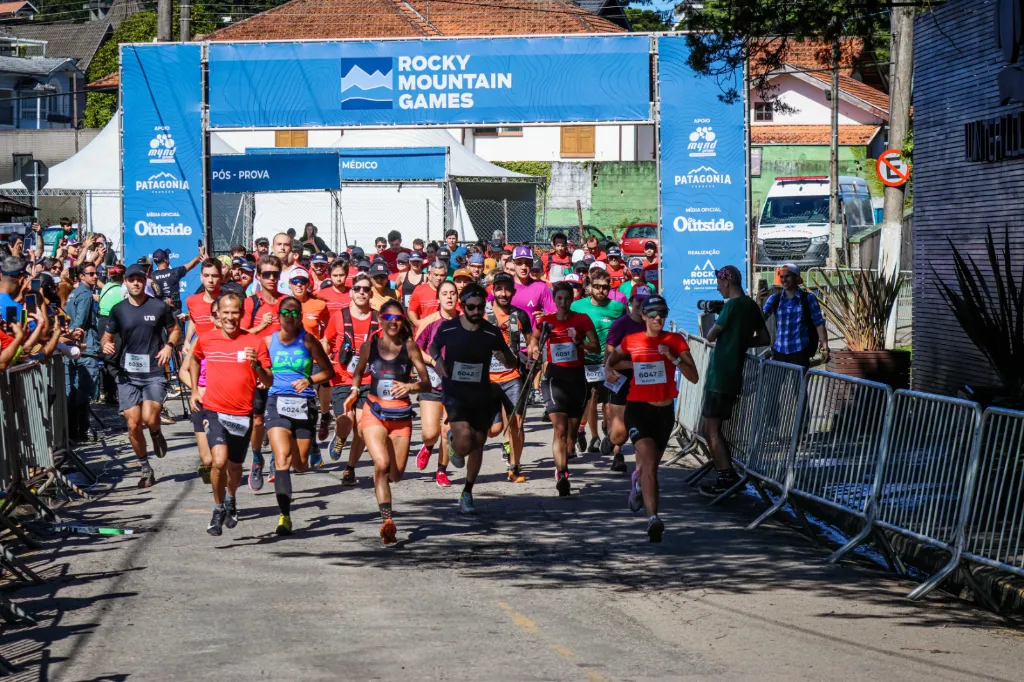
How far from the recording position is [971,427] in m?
8.67

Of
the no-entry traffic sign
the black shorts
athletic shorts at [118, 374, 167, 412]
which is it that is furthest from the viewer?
the no-entry traffic sign

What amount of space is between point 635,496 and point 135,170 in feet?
42.5

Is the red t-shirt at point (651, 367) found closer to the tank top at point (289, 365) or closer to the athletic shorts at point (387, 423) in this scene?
the athletic shorts at point (387, 423)

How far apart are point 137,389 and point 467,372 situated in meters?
3.70

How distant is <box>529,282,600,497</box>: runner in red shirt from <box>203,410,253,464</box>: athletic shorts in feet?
10.9

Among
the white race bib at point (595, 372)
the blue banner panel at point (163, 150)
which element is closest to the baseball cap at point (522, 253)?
the white race bib at point (595, 372)

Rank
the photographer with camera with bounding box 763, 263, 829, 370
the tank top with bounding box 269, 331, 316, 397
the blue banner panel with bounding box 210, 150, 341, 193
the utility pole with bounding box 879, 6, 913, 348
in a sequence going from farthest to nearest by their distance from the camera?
the blue banner panel with bounding box 210, 150, 341, 193 → the utility pole with bounding box 879, 6, 913, 348 → the photographer with camera with bounding box 763, 263, 829, 370 → the tank top with bounding box 269, 331, 316, 397

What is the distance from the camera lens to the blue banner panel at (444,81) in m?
20.9

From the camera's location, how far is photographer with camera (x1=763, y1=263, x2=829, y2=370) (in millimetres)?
15953

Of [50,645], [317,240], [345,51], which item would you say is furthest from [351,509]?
[317,240]

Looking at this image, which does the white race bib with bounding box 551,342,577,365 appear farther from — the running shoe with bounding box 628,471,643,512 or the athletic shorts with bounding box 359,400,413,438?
the athletic shorts with bounding box 359,400,413,438

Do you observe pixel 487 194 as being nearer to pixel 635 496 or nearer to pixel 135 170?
pixel 135 170

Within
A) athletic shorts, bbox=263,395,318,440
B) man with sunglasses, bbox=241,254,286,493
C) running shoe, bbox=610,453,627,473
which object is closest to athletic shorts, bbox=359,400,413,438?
athletic shorts, bbox=263,395,318,440

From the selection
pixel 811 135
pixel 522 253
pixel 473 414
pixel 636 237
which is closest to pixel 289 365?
pixel 473 414
